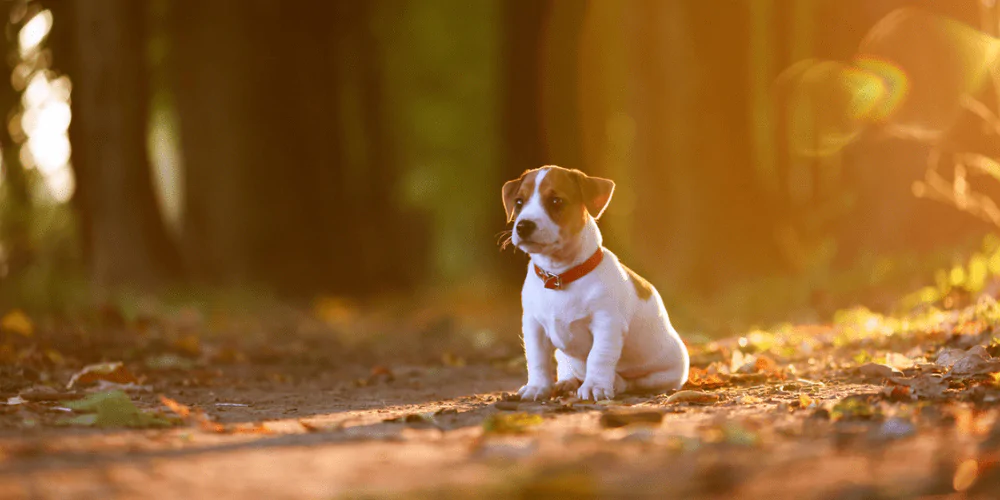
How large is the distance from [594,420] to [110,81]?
1166 centimetres

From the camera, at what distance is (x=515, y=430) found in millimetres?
4363

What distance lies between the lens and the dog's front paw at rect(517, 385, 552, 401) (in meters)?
5.96

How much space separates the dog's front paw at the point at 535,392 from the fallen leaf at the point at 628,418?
126cm

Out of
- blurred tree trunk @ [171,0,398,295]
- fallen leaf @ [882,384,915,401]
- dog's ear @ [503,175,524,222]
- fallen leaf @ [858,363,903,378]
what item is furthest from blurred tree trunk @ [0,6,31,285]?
fallen leaf @ [882,384,915,401]

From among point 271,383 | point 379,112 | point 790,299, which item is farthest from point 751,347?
point 379,112

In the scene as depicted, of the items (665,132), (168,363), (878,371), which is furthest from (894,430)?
(665,132)

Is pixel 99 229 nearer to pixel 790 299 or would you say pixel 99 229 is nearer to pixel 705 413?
pixel 790 299

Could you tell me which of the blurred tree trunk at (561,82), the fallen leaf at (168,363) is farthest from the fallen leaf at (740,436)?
the blurred tree trunk at (561,82)

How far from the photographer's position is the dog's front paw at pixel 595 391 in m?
5.79

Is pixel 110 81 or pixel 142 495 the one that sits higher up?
pixel 110 81

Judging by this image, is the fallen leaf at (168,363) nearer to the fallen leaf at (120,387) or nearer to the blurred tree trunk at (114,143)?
the fallen leaf at (120,387)

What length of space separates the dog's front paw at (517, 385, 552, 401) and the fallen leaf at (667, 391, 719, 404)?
69cm

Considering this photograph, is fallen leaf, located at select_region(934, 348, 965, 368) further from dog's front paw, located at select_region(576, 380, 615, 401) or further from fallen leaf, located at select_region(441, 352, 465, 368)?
fallen leaf, located at select_region(441, 352, 465, 368)

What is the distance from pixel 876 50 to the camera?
13.1m
